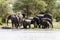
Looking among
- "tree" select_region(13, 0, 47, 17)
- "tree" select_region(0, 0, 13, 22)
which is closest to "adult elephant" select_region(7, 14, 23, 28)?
"tree" select_region(0, 0, 13, 22)

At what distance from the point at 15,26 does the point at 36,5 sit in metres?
9.57

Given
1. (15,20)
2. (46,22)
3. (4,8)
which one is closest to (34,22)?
(46,22)

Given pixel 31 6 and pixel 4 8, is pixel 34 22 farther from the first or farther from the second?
pixel 31 6

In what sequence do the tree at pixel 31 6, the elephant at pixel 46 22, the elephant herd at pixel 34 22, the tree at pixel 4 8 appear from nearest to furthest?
the elephant at pixel 46 22 < the elephant herd at pixel 34 22 < the tree at pixel 4 8 < the tree at pixel 31 6

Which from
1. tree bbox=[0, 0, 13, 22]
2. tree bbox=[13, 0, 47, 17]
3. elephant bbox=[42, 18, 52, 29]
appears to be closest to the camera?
elephant bbox=[42, 18, 52, 29]

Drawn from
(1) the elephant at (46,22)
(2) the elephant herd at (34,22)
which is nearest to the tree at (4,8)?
(2) the elephant herd at (34,22)

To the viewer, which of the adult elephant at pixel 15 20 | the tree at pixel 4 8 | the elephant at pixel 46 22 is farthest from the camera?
the tree at pixel 4 8

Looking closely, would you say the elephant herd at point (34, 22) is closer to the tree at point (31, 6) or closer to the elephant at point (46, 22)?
the elephant at point (46, 22)

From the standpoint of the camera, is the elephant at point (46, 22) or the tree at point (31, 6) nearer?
the elephant at point (46, 22)

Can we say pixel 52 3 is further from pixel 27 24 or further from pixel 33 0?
pixel 27 24

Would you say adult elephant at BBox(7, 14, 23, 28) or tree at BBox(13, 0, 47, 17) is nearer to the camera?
adult elephant at BBox(7, 14, 23, 28)

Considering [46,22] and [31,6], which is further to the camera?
[31,6]

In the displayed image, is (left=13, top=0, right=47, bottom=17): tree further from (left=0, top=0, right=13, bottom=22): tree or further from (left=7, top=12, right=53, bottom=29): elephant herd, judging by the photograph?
(left=7, top=12, right=53, bottom=29): elephant herd

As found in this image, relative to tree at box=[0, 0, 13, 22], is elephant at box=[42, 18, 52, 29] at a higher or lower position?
lower
